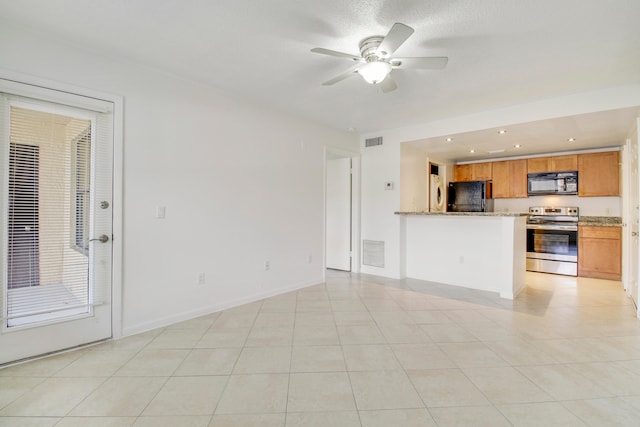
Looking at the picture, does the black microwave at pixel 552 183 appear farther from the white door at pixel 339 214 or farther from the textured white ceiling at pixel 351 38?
the white door at pixel 339 214

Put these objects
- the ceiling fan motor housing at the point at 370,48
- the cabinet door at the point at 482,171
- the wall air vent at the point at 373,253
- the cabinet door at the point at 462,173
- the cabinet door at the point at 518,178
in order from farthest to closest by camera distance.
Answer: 1. the cabinet door at the point at 462,173
2. the cabinet door at the point at 482,171
3. the cabinet door at the point at 518,178
4. the wall air vent at the point at 373,253
5. the ceiling fan motor housing at the point at 370,48

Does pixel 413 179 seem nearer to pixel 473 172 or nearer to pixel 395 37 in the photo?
pixel 473 172

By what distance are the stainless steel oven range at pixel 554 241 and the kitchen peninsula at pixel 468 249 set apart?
1.40 m

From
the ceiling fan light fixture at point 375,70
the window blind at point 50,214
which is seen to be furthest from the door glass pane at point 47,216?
the ceiling fan light fixture at point 375,70

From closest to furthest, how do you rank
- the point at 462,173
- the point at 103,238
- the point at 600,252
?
the point at 103,238
the point at 600,252
the point at 462,173

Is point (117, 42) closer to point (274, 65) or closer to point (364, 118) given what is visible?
point (274, 65)

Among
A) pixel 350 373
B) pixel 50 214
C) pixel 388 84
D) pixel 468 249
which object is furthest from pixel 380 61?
pixel 468 249

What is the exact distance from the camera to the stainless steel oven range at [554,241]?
17.2ft

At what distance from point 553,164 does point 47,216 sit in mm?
7397

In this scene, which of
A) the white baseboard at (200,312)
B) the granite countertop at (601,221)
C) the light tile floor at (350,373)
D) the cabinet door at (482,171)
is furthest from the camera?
the cabinet door at (482,171)

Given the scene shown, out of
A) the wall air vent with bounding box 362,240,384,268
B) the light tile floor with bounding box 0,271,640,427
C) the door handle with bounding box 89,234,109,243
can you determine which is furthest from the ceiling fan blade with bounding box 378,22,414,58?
the wall air vent with bounding box 362,240,384,268

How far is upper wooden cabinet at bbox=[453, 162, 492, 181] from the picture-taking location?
20.9 feet

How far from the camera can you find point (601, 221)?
5.25m

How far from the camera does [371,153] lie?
17.4ft
